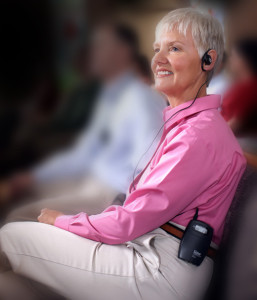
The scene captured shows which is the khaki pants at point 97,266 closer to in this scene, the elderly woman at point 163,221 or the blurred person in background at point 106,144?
the elderly woman at point 163,221

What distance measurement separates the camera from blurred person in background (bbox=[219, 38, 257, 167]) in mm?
853

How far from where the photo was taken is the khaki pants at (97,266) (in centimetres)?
67

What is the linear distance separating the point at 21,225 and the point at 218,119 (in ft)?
1.42

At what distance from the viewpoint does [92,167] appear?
88 centimetres

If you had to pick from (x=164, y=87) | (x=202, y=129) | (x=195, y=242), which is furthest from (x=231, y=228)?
(x=164, y=87)

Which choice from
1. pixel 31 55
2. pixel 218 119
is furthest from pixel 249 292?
pixel 31 55

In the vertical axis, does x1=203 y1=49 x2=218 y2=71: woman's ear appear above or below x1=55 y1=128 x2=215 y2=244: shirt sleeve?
above

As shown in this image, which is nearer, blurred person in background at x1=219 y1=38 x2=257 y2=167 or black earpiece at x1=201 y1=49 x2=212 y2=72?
black earpiece at x1=201 y1=49 x2=212 y2=72

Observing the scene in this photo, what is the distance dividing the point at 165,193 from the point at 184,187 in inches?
1.4

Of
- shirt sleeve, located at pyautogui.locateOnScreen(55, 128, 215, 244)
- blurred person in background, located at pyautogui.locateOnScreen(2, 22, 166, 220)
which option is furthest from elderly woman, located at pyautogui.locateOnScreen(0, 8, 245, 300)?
blurred person in background, located at pyautogui.locateOnScreen(2, 22, 166, 220)

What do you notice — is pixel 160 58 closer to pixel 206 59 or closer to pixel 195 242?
pixel 206 59

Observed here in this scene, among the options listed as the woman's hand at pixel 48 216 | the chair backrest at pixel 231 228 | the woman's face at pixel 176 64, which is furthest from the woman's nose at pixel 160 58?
the woman's hand at pixel 48 216

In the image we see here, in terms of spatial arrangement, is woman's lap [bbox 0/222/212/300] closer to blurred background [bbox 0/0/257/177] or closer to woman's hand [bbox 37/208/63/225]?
woman's hand [bbox 37/208/63/225]

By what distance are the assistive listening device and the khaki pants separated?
20mm
